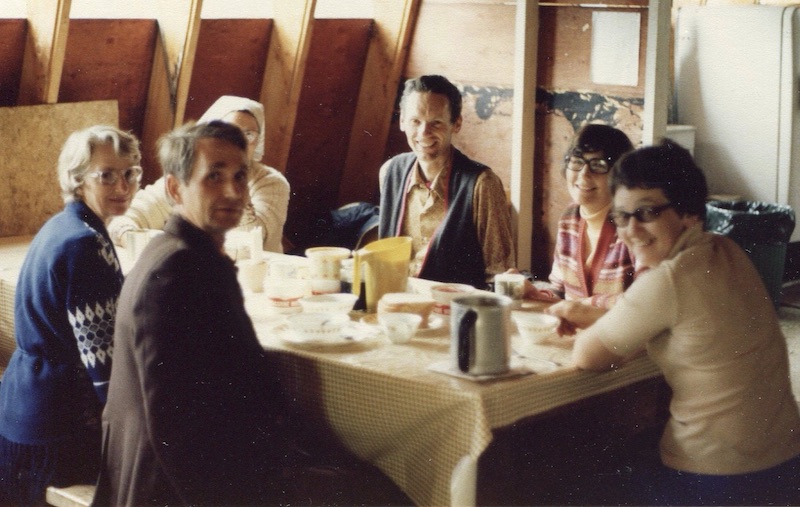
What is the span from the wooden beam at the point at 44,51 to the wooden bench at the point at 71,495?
229 cm

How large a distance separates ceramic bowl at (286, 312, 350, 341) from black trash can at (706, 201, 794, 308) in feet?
10.9

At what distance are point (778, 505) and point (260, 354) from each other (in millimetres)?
1156

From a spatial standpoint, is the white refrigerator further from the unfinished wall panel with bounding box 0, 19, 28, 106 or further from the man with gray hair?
the man with gray hair

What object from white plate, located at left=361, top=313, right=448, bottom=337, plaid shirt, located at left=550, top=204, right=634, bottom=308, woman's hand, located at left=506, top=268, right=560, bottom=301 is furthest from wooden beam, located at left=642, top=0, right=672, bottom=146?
white plate, located at left=361, top=313, right=448, bottom=337

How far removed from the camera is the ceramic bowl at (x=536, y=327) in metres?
2.52

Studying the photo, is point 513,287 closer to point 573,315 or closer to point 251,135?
point 573,315

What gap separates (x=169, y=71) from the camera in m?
4.95

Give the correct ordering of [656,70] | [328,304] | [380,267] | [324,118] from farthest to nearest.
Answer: [324,118] < [656,70] < [380,267] < [328,304]

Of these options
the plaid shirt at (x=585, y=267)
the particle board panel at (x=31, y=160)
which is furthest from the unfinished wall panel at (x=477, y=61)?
the plaid shirt at (x=585, y=267)

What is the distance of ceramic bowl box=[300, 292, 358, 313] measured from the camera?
2797 millimetres

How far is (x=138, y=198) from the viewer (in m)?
3.92

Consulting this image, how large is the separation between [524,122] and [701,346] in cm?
326

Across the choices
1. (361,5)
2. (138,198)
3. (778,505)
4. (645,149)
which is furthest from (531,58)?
(778,505)

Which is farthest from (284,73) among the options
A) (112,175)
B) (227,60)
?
(112,175)
